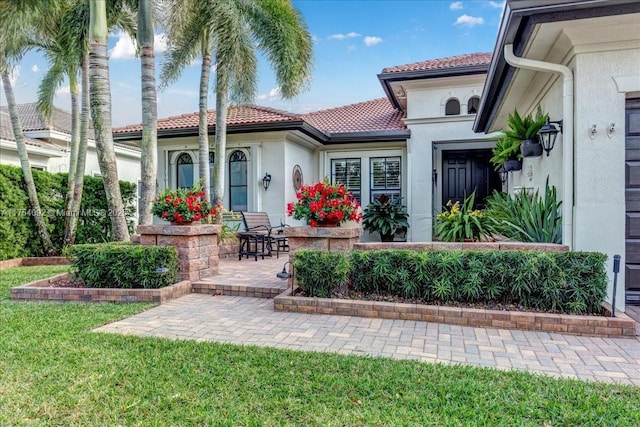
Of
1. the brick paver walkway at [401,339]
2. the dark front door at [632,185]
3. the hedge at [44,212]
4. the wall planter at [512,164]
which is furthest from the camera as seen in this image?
the hedge at [44,212]

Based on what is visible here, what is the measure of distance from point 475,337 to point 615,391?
4.23 ft

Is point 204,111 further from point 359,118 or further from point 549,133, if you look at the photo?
point 549,133

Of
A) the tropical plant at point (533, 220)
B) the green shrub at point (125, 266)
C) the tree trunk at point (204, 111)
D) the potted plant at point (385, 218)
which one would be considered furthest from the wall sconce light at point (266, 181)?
the tropical plant at point (533, 220)

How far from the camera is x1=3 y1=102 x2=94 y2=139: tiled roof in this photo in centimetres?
1463

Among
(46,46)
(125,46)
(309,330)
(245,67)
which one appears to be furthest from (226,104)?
(309,330)

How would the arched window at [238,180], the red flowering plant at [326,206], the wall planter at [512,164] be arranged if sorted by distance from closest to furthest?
the red flowering plant at [326,206], the wall planter at [512,164], the arched window at [238,180]

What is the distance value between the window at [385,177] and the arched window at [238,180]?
4.07m

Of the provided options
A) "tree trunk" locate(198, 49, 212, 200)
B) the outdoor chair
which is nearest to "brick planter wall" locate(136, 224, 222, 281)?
the outdoor chair

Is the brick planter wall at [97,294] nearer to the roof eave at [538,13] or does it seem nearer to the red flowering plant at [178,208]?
the red flowering plant at [178,208]

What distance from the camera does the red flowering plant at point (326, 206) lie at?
5277 mm

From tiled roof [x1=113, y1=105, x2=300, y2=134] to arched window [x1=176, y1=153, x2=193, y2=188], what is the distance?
1036 mm

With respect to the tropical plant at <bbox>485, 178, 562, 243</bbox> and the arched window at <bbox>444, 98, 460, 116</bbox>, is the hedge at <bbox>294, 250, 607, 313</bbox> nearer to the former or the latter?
the tropical plant at <bbox>485, 178, 562, 243</bbox>

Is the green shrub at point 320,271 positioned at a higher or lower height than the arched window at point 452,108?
lower

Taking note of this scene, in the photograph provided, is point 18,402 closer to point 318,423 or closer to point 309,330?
point 318,423
